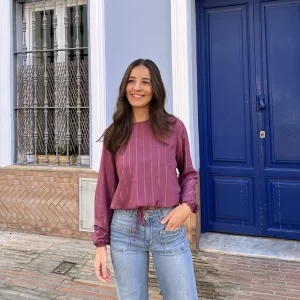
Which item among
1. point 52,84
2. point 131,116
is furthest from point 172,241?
point 52,84

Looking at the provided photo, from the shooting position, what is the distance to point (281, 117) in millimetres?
4027

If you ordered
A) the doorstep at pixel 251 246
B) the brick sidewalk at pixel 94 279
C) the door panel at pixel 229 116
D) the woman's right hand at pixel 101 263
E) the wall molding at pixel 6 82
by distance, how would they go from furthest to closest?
the wall molding at pixel 6 82 → the door panel at pixel 229 116 → the doorstep at pixel 251 246 → the brick sidewalk at pixel 94 279 → the woman's right hand at pixel 101 263

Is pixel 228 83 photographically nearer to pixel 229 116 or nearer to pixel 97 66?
pixel 229 116

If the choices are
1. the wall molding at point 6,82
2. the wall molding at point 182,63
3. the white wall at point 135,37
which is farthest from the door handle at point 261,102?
the wall molding at point 6,82

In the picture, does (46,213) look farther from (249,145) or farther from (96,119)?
(249,145)

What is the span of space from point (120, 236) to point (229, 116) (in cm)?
285

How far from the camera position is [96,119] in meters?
4.33

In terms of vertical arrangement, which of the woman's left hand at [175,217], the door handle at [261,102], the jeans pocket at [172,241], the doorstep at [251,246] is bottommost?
the doorstep at [251,246]

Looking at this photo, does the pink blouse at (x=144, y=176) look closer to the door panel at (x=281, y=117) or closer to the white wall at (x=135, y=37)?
the white wall at (x=135, y=37)

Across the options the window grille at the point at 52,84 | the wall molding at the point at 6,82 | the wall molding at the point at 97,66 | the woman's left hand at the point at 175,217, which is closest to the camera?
the woman's left hand at the point at 175,217

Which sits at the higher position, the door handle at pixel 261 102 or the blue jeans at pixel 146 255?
the door handle at pixel 261 102

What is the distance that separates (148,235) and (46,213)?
3.28 meters

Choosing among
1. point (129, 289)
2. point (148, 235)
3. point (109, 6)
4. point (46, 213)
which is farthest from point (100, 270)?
point (109, 6)

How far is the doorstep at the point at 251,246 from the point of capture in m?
3.76
